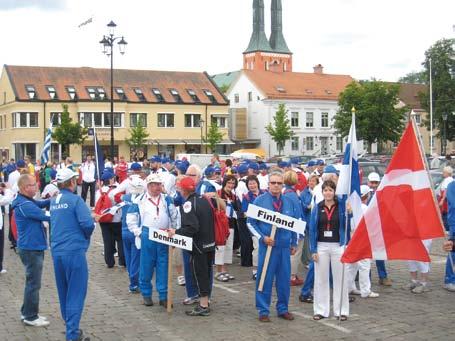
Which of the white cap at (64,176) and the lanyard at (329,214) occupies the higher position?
the white cap at (64,176)

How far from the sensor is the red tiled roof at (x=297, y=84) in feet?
246

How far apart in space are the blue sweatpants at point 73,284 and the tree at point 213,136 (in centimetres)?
5687

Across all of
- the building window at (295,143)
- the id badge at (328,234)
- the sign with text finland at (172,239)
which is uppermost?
the building window at (295,143)

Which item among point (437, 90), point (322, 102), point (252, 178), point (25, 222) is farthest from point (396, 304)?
point (322, 102)

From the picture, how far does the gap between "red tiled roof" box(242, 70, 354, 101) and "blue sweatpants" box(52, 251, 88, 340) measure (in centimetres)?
6685

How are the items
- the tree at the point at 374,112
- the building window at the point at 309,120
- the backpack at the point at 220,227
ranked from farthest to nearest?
the building window at the point at 309,120 → the tree at the point at 374,112 → the backpack at the point at 220,227

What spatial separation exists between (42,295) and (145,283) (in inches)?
75.1

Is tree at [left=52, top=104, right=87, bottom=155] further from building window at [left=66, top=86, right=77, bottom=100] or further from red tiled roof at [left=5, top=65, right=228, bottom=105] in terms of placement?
red tiled roof at [left=5, top=65, right=228, bottom=105]

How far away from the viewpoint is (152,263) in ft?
29.5

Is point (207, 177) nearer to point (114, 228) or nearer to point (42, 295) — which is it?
point (114, 228)

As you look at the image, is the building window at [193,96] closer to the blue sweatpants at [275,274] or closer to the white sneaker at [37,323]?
the blue sweatpants at [275,274]

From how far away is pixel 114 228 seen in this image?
11.9m

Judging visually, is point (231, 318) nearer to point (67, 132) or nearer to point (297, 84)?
point (67, 132)

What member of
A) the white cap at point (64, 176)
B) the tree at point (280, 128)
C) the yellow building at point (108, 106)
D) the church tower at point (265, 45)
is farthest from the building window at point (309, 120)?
the white cap at point (64, 176)
